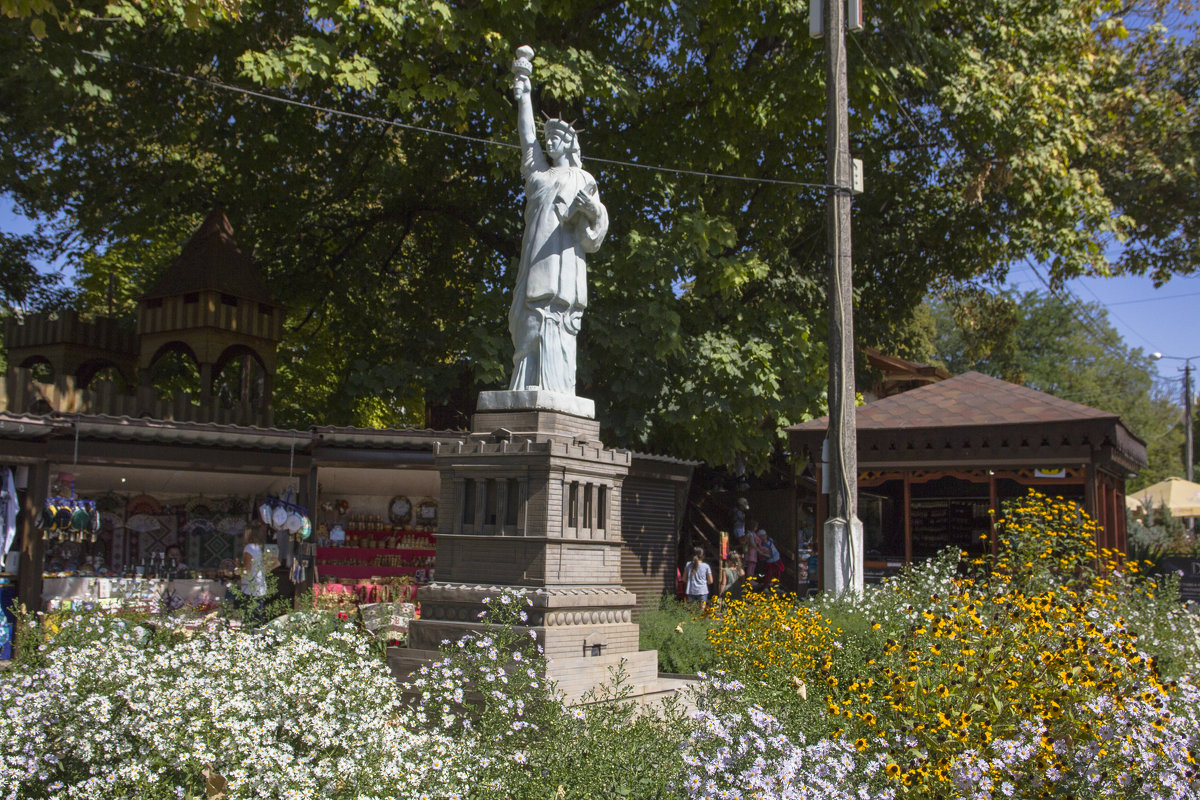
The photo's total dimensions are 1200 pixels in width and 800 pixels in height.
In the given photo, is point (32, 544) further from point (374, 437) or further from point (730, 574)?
point (730, 574)

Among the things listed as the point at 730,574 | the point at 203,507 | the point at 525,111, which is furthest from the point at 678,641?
the point at 203,507

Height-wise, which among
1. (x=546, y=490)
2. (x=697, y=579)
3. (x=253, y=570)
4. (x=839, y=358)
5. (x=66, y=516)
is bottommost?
(x=697, y=579)

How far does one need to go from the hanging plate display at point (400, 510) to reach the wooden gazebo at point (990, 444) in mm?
6360

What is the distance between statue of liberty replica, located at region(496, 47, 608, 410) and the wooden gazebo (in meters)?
5.57

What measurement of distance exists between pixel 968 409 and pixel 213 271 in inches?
482

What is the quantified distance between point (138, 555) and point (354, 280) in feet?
23.8

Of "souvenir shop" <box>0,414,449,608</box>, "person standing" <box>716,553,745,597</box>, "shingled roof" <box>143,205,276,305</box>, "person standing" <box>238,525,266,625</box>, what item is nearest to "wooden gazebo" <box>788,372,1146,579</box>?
"person standing" <box>716,553,745,597</box>

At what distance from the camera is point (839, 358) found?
11867mm

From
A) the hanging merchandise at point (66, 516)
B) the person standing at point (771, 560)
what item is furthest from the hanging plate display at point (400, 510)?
the person standing at point (771, 560)

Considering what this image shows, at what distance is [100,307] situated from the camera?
1046 inches

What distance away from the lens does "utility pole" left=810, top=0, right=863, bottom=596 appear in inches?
455

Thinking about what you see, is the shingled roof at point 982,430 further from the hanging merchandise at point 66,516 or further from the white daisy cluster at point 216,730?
the hanging merchandise at point 66,516

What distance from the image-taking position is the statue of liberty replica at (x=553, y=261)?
32.0 feet

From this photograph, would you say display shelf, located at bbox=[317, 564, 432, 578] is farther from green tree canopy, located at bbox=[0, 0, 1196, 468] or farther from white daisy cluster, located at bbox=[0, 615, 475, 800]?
white daisy cluster, located at bbox=[0, 615, 475, 800]
